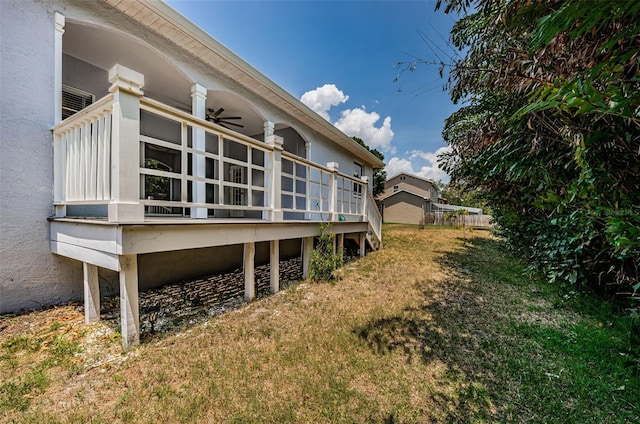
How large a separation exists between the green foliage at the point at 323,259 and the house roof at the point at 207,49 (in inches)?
139

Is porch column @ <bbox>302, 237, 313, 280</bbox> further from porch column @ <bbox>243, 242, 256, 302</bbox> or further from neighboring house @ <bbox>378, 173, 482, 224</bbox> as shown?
neighboring house @ <bbox>378, 173, 482, 224</bbox>

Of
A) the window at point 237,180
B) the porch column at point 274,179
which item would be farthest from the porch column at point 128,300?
the window at point 237,180

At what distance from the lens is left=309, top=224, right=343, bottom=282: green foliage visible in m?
5.19

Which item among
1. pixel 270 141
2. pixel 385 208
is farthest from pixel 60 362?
pixel 385 208

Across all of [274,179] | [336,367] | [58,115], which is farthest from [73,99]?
[336,367]

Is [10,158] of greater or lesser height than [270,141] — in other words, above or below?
below

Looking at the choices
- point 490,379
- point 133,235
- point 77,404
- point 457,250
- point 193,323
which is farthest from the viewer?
point 457,250

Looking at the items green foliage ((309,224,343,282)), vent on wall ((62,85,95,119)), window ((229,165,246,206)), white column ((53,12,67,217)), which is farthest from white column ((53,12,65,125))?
window ((229,165,246,206))

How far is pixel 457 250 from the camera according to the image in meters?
9.23

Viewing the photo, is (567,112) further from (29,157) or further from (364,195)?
(29,157)

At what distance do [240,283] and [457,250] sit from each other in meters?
7.88

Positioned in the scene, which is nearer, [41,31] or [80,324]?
[80,324]

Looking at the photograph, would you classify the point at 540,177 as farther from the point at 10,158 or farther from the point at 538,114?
the point at 10,158

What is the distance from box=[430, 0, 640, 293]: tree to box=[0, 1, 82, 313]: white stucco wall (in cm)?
534
